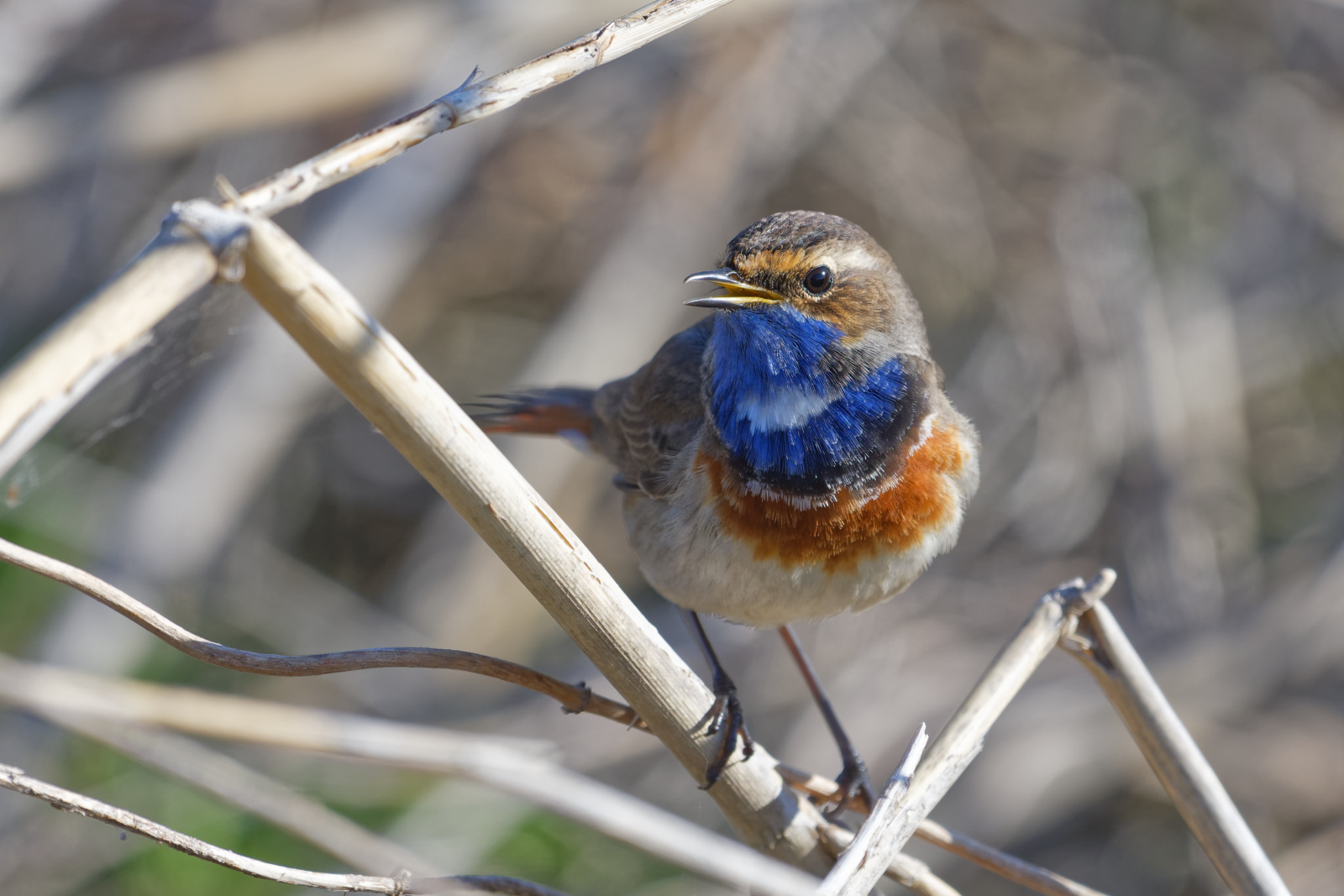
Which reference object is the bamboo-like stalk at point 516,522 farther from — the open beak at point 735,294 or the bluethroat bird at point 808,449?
the open beak at point 735,294

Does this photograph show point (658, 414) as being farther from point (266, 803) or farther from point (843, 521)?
point (266, 803)

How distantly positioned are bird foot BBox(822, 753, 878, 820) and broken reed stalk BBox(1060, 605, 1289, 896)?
63 centimetres

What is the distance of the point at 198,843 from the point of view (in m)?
1.75

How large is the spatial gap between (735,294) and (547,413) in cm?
124

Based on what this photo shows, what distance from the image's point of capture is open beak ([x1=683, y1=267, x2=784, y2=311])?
2766mm

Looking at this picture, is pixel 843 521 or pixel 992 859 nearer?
pixel 992 859

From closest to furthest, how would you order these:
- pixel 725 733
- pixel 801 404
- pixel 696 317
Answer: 1. pixel 725 733
2. pixel 801 404
3. pixel 696 317

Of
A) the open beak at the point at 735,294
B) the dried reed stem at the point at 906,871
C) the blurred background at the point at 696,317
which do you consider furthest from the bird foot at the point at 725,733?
the blurred background at the point at 696,317

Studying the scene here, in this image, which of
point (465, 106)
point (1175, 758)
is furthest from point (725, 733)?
point (465, 106)

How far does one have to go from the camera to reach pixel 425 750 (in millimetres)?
2314

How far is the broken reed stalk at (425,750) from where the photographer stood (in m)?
1.80

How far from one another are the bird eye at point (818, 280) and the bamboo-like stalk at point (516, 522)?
120 cm

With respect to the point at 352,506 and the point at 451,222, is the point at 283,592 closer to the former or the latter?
the point at 352,506

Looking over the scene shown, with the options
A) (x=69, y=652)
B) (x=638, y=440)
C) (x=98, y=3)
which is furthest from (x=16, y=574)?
(x=638, y=440)
